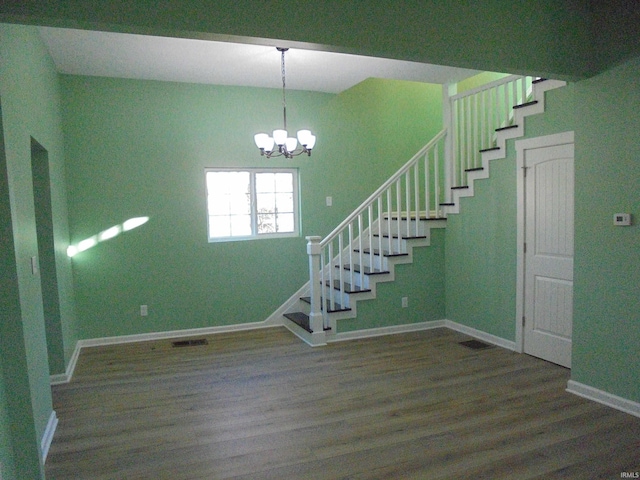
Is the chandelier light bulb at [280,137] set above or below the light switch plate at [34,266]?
above

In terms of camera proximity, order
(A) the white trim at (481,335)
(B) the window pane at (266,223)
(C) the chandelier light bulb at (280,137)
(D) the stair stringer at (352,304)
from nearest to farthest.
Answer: (C) the chandelier light bulb at (280,137) → (A) the white trim at (481,335) → (D) the stair stringer at (352,304) → (B) the window pane at (266,223)

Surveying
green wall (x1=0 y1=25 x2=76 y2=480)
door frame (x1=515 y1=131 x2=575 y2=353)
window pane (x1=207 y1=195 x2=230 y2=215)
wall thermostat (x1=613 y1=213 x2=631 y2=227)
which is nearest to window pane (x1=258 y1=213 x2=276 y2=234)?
window pane (x1=207 y1=195 x2=230 y2=215)

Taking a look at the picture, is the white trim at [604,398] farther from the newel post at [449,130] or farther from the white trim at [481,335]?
the newel post at [449,130]

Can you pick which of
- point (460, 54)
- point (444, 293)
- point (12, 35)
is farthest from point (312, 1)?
point (444, 293)

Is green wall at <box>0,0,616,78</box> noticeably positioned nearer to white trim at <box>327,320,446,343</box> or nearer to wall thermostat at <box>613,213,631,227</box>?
wall thermostat at <box>613,213,631,227</box>

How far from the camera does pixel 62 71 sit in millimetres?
4918

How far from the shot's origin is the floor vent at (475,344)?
16.0 ft

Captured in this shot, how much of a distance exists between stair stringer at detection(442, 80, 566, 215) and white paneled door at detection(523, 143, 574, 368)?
10.9 inches

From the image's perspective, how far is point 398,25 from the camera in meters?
2.86

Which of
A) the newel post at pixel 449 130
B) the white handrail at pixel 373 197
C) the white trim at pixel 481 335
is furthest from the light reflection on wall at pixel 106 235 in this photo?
the white trim at pixel 481 335

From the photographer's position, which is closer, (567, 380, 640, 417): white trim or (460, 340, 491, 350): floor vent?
(567, 380, 640, 417): white trim

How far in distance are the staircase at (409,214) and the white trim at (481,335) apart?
96 centimetres

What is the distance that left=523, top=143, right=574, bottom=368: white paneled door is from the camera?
4125 millimetres

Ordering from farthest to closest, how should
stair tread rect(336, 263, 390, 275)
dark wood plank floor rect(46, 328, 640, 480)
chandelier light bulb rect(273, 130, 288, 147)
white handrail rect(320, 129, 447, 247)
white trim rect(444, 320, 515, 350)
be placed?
stair tread rect(336, 263, 390, 275)
white handrail rect(320, 129, 447, 247)
white trim rect(444, 320, 515, 350)
chandelier light bulb rect(273, 130, 288, 147)
dark wood plank floor rect(46, 328, 640, 480)
